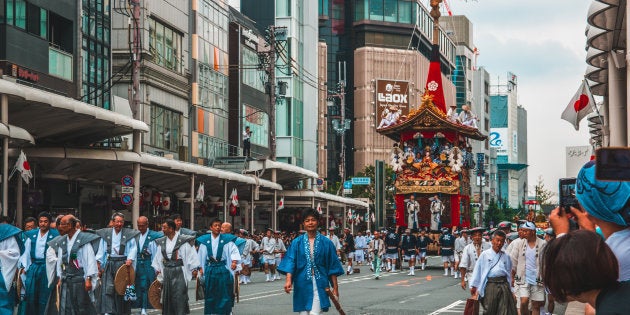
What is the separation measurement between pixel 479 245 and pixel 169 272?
590 cm

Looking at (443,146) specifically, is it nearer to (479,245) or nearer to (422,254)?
(422,254)

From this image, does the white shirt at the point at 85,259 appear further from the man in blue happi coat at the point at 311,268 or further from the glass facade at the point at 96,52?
the glass facade at the point at 96,52

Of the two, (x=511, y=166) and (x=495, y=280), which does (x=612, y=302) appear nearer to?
(x=495, y=280)

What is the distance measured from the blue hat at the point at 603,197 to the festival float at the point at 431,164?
4259 centimetres

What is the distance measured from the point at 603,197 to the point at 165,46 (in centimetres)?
4766

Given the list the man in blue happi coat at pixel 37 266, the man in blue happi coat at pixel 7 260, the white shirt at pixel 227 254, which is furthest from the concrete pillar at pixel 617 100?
the man in blue happi coat at pixel 7 260

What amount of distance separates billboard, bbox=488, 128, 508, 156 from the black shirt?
17092 cm

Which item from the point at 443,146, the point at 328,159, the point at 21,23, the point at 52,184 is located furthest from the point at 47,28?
the point at 328,159

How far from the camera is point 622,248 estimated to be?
4445mm

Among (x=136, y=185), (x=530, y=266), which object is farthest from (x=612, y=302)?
(x=136, y=185)

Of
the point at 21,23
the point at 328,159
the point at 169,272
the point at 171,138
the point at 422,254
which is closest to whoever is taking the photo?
the point at 169,272

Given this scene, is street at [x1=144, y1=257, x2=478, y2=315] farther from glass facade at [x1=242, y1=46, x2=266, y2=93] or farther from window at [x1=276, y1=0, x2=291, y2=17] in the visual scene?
window at [x1=276, y1=0, x2=291, y2=17]

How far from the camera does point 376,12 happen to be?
116938 millimetres

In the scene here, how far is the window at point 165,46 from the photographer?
49000 mm
